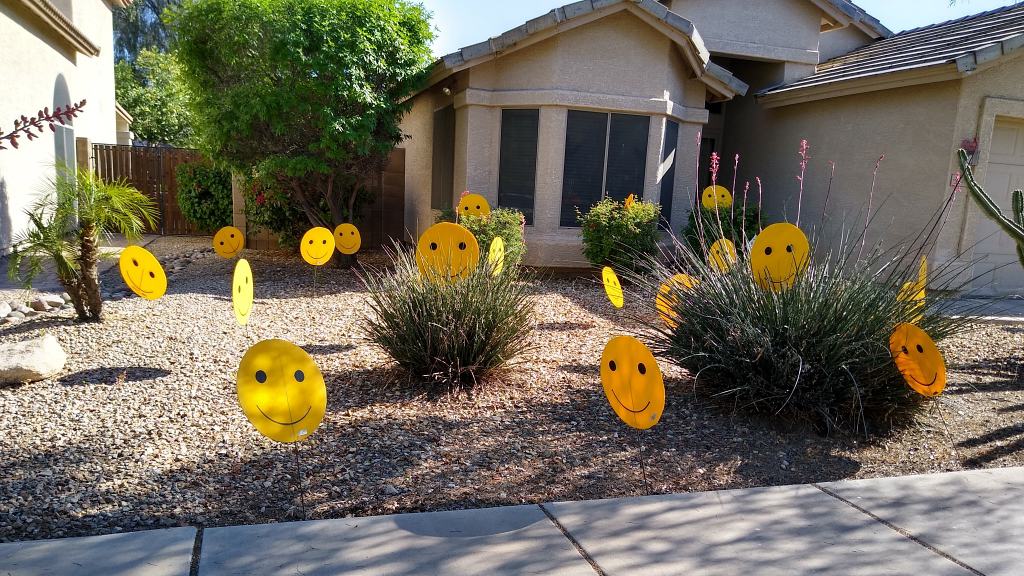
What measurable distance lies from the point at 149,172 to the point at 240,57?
751cm

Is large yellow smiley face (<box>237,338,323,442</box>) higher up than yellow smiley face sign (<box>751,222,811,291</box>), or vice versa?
yellow smiley face sign (<box>751,222,811,291</box>)

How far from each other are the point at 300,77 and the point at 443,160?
9.54ft

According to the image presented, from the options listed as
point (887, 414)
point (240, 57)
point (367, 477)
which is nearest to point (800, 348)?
point (887, 414)

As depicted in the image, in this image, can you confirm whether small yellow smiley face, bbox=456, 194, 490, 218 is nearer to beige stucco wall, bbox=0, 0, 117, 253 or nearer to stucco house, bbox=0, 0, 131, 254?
stucco house, bbox=0, 0, 131, 254

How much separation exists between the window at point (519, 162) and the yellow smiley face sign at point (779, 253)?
Answer: 5.65 metres

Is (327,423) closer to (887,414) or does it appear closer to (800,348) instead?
(800,348)

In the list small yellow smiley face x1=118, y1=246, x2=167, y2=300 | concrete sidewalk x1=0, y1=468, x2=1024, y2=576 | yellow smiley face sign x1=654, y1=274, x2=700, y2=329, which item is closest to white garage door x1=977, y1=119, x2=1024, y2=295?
yellow smiley face sign x1=654, y1=274, x2=700, y2=329

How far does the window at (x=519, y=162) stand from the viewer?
10.3m

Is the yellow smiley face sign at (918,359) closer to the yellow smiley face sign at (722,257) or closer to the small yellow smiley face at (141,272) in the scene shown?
the yellow smiley face sign at (722,257)

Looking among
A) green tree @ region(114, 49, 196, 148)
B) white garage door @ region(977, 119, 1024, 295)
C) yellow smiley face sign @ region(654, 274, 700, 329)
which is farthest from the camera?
green tree @ region(114, 49, 196, 148)

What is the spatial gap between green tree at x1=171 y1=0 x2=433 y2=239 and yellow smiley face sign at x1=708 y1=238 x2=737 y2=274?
5.65m

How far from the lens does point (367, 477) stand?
12.5ft

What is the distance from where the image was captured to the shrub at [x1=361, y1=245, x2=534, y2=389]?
507 cm

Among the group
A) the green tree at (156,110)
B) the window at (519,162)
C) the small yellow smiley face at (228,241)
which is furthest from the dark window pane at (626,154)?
the green tree at (156,110)
